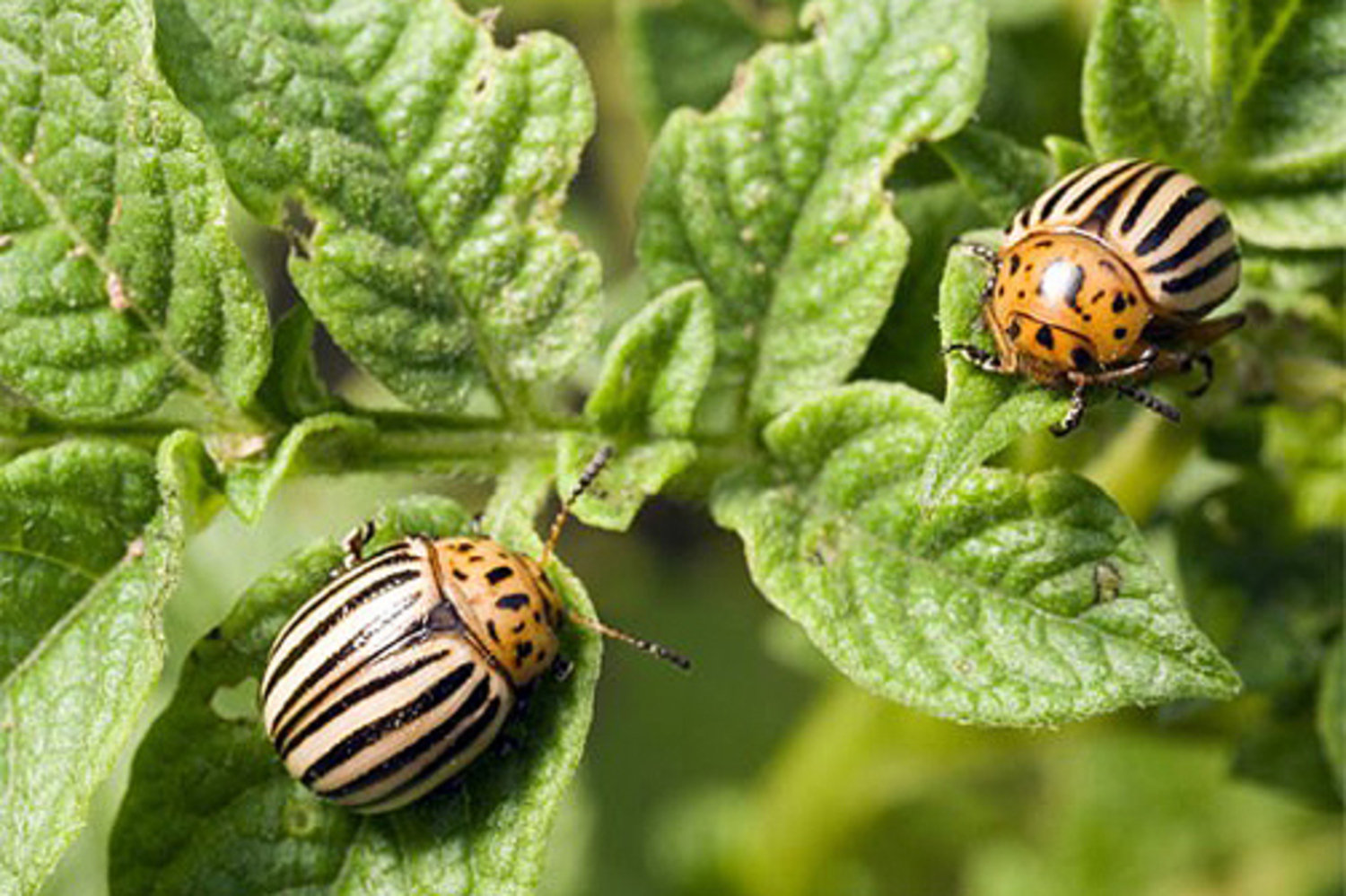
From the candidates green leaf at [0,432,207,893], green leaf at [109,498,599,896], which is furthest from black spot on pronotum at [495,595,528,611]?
green leaf at [0,432,207,893]

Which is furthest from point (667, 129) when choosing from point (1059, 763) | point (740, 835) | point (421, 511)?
point (1059, 763)

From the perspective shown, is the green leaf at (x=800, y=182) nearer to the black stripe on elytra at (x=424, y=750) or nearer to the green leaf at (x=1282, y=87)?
the green leaf at (x=1282, y=87)

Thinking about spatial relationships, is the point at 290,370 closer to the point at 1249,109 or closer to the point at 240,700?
the point at 240,700

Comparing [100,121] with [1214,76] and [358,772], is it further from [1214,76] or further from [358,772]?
[1214,76]

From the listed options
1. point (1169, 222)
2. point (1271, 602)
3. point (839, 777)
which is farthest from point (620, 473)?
point (839, 777)

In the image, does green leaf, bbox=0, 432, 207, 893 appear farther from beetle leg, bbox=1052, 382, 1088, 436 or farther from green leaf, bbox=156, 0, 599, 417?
beetle leg, bbox=1052, 382, 1088, 436

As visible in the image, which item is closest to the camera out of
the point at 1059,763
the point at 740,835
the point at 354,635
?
the point at 354,635

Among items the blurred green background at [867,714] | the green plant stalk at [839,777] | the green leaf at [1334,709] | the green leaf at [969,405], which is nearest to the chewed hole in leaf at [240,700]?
the blurred green background at [867,714]
